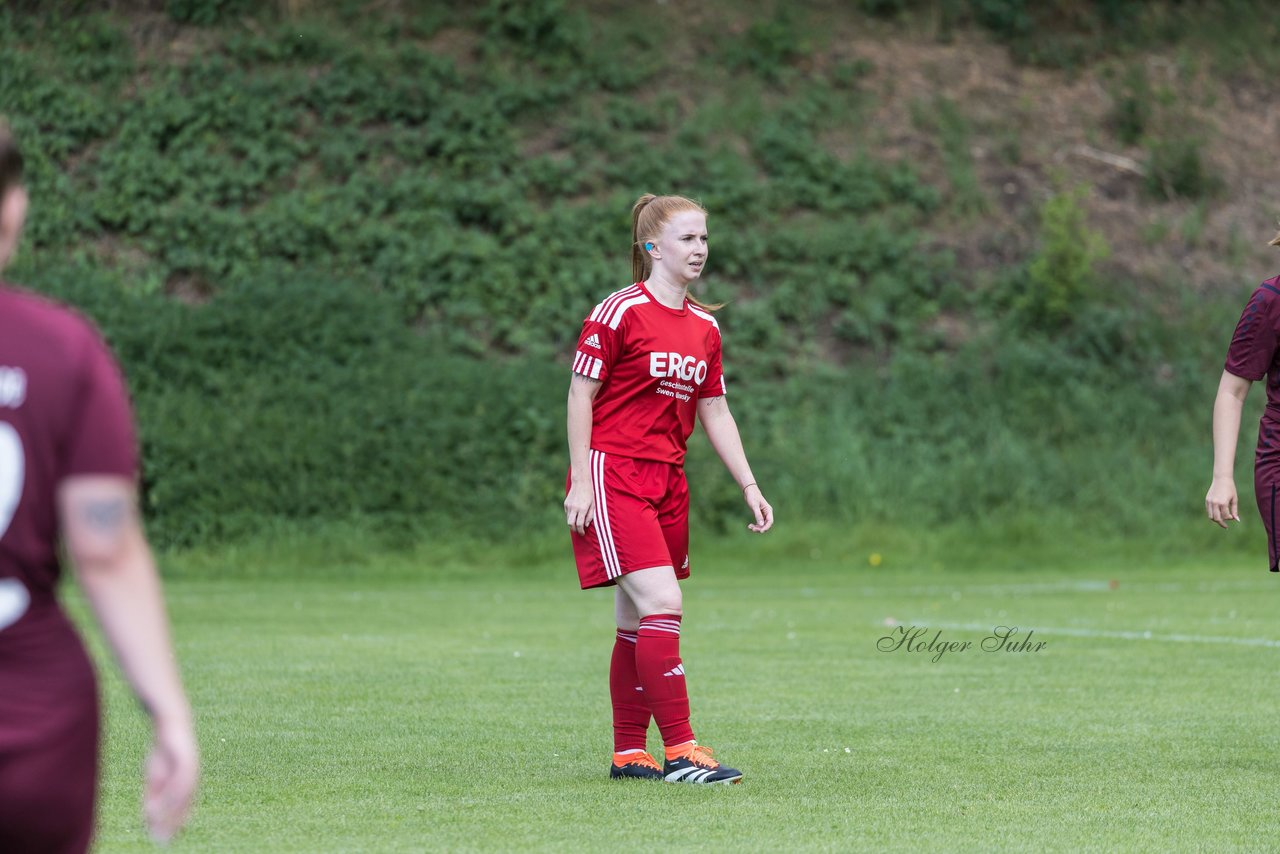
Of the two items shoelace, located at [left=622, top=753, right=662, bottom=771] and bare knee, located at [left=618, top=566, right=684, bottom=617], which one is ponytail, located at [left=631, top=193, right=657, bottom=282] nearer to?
bare knee, located at [left=618, top=566, right=684, bottom=617]

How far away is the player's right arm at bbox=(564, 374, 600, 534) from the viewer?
629 cm

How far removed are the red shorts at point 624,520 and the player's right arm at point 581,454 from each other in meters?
0.04

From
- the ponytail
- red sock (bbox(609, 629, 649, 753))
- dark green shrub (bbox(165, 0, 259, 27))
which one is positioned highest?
dark green shrub (bbox(165, 0, 259, 27))

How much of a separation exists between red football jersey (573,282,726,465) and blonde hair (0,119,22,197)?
4019mm

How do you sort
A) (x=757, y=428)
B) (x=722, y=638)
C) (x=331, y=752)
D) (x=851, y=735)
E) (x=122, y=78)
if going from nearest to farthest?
(x=331, y=752), (x=851, y=735), (x=722, y=638), (x=757, y=428), (x=122, y=78)

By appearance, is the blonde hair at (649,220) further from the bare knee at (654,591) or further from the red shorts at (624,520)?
the bare knee at (654,591)

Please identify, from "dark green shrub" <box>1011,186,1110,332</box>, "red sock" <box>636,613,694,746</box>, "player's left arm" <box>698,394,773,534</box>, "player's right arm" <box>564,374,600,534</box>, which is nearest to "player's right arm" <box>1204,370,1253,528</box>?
"player's left arm" <box>698,394,773,534</box>

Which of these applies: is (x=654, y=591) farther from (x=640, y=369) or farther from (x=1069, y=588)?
(x=1069, y=588)

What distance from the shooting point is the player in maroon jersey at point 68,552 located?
2328mm

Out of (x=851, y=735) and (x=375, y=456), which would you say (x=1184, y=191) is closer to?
(x=375, y=456)

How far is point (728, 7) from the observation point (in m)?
29.0

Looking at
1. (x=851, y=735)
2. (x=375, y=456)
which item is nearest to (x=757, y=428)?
(x=375, y=456)

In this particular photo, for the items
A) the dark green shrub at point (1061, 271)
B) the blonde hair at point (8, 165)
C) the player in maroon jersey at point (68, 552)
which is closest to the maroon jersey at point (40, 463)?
the player in maroon jersey at point (68, 552)

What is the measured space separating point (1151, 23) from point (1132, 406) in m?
10.0
